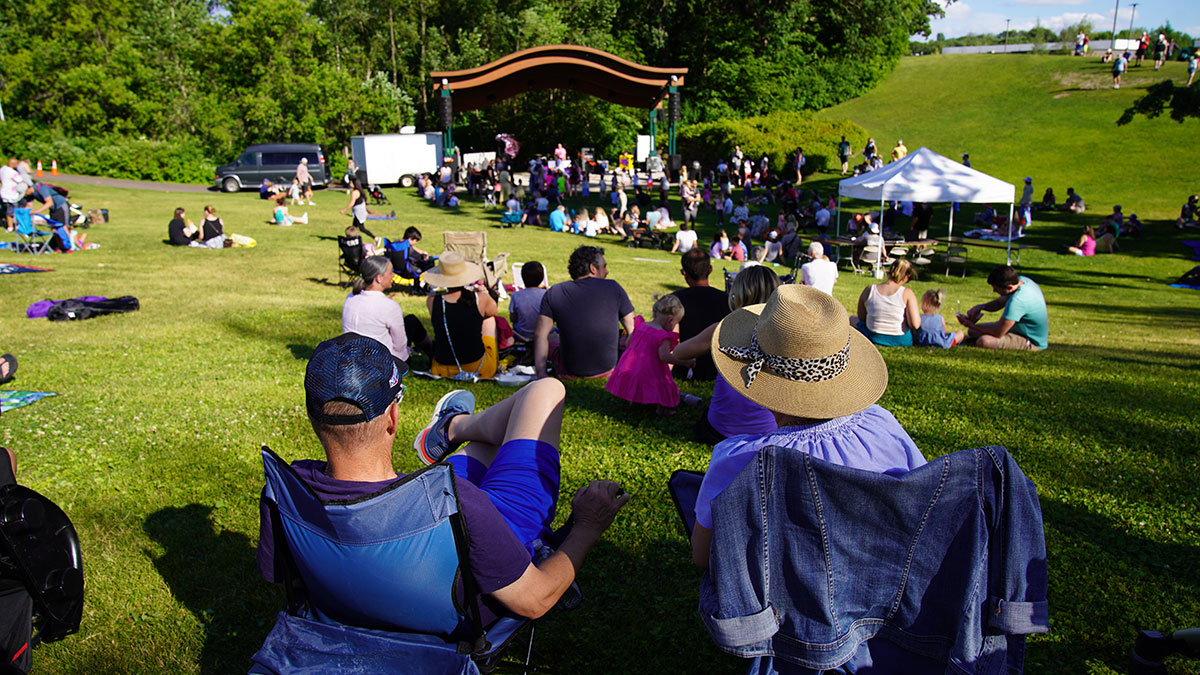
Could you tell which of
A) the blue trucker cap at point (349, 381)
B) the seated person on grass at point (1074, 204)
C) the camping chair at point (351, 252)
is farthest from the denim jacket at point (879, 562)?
the seated person on grass at point (1074, 204)

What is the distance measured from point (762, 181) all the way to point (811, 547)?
3322cm

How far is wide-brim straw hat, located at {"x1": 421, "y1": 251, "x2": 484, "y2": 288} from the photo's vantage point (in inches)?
284

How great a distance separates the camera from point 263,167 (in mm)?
30766

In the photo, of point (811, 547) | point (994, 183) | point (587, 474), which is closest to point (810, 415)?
point (811, 547)

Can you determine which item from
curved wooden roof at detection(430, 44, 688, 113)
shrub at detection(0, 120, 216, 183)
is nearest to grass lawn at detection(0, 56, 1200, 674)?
curved wooden roof at detection(430, 44, 688, 113)

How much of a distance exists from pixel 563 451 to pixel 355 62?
46.7 metres

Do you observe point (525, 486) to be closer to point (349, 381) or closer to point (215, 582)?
point (349, 381)

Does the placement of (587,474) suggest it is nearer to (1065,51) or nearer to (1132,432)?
(1132,432)

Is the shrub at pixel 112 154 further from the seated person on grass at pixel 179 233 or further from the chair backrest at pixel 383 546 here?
the chair backrest at pixel 383 546

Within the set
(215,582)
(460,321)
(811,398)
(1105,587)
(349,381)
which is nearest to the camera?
(349,381)

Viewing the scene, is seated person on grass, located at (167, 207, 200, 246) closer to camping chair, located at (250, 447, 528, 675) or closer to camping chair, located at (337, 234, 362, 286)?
camping chair, located at (337, 234, 362, 286)

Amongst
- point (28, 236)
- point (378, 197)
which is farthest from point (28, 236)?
point (378, 197)

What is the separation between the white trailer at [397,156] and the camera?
32.5 m

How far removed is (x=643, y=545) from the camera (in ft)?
13.4
